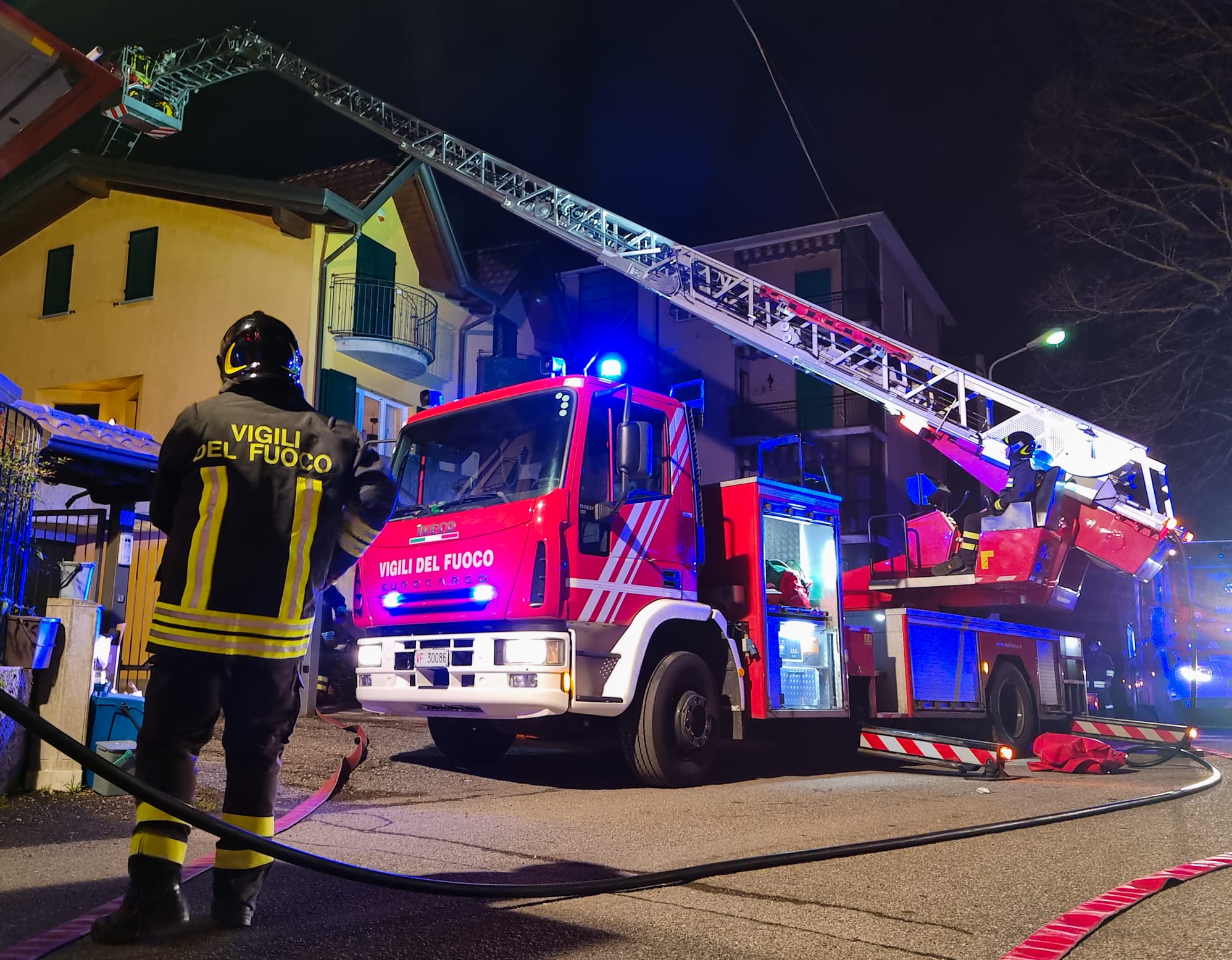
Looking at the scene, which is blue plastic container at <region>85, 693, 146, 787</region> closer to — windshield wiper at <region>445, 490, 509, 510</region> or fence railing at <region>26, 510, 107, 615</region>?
windshield wiper at <region>445, 490, 509, 510</region>

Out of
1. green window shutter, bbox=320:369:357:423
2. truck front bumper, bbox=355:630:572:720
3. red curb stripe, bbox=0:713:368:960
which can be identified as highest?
green window shutter, bbox=320:369:357:423

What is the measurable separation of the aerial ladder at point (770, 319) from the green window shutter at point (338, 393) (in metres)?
4.03

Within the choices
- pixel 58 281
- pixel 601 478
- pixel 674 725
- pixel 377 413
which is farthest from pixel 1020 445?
pixel 58 281

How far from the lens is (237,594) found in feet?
10.3

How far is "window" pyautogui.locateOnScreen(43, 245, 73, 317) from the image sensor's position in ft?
63.8

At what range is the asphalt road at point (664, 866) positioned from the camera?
3.20 m

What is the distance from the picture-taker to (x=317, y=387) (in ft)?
57.9

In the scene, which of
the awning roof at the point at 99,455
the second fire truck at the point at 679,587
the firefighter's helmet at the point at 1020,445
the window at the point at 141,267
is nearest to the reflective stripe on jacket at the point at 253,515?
the second fire truck at the point at 679,587

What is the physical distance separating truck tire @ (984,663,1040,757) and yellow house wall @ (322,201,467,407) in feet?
40.2

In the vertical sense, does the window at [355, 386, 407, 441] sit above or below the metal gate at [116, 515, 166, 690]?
above

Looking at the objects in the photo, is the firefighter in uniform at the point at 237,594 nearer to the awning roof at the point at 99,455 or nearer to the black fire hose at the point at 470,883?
the black fire hose at the point at 470,883

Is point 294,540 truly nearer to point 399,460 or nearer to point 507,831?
point 507,831

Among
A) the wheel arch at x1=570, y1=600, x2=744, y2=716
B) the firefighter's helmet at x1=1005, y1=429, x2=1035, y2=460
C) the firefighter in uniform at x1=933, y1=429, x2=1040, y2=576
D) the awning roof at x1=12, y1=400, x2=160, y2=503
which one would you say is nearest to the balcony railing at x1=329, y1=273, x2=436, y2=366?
the awning roof at x1=12, y1=400, x2=160, y2=503

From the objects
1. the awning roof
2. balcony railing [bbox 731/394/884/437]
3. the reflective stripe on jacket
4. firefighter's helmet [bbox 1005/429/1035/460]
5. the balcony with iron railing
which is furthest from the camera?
balcony railing [bbox 731/394/884/437]
